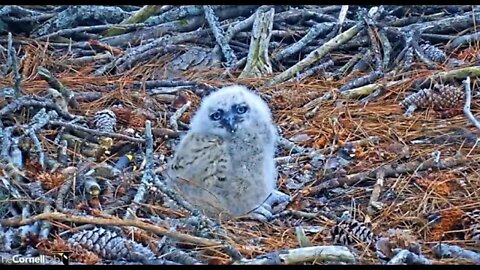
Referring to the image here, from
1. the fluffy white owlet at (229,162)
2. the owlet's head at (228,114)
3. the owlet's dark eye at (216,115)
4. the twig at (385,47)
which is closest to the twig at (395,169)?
the fluffy white owlet at (229,162)

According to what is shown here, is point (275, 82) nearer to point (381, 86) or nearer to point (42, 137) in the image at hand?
point (381, 86)

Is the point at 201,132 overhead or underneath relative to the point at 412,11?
underneath

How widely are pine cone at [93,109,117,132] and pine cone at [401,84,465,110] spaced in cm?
176

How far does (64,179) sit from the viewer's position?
4.09 m

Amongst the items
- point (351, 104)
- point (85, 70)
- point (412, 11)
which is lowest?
point (351, 104)

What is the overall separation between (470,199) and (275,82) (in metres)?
2.09

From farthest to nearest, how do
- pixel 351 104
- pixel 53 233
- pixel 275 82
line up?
pixel 275 82, pixel 351 104, pixel 53 233

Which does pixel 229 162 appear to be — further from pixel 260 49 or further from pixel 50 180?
pixel 260 49

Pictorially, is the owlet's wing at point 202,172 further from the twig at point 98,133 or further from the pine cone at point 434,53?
the pine cone at point 434,53

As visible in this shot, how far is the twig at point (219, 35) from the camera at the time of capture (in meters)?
6.34

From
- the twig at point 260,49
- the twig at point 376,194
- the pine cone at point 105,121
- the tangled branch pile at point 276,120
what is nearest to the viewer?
the tangled branch pile at point 276,120

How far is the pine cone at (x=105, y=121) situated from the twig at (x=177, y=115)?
33 cm

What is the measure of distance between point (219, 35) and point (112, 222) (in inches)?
121

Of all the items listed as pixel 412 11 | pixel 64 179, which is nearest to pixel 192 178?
pixel 64 179
